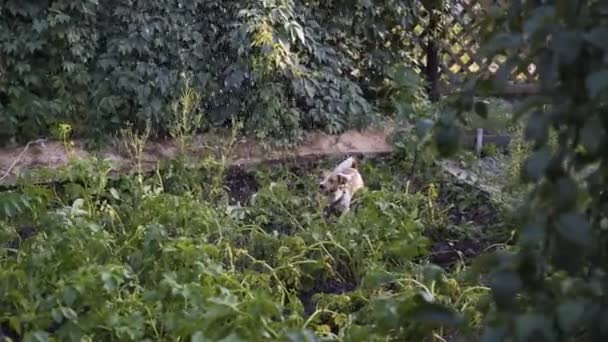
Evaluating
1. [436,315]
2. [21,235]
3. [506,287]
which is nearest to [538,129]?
[506,287]

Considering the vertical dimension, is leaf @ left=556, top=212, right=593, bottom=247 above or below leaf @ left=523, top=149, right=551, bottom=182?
below

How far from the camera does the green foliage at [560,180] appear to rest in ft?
3.61

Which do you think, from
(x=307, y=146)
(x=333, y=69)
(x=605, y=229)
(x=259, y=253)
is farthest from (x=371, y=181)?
(x=605, y=229)

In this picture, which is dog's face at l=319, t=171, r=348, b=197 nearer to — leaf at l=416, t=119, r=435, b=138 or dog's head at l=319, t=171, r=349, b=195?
dog's head at l=319, t=171, r=349, b=195

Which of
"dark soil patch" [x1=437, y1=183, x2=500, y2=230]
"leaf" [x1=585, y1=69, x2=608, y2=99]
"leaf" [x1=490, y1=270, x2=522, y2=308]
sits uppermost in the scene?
"leaf" [x1=585, y1=69, x2=608, y2=99]

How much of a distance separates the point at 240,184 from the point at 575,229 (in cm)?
420

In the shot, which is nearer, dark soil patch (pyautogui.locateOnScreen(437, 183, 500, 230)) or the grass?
the grass

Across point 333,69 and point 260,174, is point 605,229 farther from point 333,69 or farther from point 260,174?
point 333,69

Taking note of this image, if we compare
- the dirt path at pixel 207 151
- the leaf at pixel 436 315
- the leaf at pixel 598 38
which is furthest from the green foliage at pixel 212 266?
the leaf at pixel 598 38

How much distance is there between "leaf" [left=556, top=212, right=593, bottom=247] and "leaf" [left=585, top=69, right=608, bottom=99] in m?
0.15

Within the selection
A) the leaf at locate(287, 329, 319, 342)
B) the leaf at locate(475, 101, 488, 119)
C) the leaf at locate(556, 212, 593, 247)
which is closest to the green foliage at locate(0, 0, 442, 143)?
the leaf at locate(287, 329, 319, 342)

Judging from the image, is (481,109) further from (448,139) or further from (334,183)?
(334,183)

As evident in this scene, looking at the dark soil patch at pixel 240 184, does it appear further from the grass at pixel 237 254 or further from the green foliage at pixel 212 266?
the green foliage at pixel 212 266

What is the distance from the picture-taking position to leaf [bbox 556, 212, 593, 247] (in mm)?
1075
